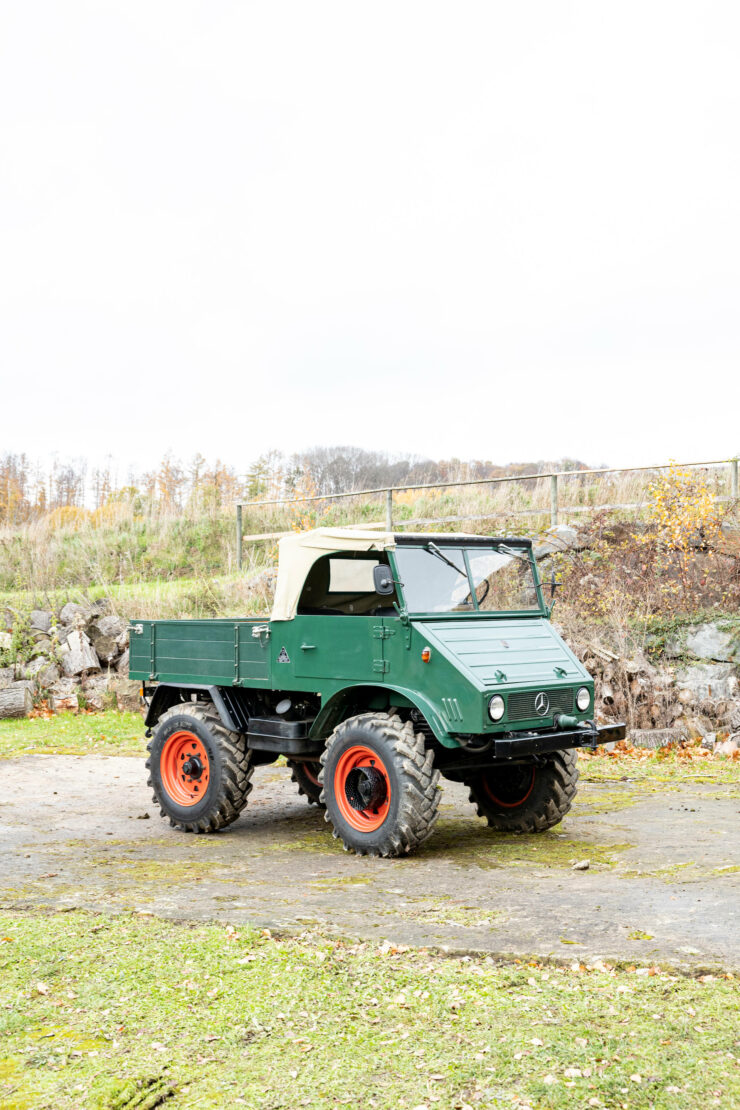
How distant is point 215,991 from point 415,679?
314 cm

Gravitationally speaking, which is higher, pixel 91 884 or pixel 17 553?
pixel 17 553

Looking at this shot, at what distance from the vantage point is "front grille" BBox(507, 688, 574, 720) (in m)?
7.51

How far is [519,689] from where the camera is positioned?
7535 millimetres

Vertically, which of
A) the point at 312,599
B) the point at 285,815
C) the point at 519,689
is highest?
the point at 312,599

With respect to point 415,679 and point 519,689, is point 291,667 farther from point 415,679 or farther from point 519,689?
point 519,689

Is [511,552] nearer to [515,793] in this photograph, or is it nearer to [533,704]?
[533,704]

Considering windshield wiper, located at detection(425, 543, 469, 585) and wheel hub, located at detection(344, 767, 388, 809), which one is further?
windshield wiper, located at detection(425, 543, 469, 585)

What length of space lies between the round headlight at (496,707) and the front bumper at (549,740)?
0.57 feet

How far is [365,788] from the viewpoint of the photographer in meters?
7.66

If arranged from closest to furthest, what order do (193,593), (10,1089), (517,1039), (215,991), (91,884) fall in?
(10,1089) → (517,1039) → (215,991) → (91,884) → (193,593)

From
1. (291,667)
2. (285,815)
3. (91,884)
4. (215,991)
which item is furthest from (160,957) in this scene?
(285,815)

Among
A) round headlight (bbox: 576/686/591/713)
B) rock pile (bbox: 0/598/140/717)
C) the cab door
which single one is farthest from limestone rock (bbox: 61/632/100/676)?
round headlight (bbox: 576/686/591/713)

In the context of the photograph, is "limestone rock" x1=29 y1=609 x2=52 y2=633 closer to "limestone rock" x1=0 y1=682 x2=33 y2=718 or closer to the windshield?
"limestone rock" x1=0 y1=682 x2=33 y2=718

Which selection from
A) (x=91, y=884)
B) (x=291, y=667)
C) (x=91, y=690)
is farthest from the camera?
(x=91, y=690)
